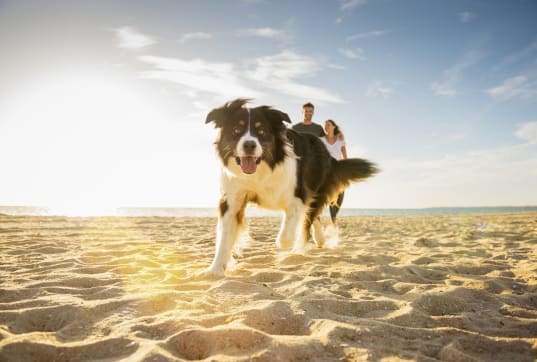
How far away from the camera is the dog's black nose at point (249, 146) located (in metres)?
3.77

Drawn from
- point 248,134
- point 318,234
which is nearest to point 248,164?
point 248,134

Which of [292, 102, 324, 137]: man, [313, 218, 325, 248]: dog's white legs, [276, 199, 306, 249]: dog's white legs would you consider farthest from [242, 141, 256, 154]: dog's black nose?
[292, 102, 324, 137]: man

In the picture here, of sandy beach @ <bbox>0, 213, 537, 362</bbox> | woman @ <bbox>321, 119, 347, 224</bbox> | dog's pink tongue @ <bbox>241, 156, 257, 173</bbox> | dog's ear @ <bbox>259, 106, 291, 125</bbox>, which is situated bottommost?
sandy beach @ <bbox>0, 213, 537, 362</bbox>

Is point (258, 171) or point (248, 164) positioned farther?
point (258, 171)

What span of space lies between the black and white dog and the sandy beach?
18.3 inches

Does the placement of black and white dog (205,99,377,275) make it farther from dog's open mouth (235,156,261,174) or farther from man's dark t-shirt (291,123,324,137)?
man's dark t-shirt (291,123,324,137)

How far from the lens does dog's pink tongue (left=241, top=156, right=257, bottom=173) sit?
3854 mm

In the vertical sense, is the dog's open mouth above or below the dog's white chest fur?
above

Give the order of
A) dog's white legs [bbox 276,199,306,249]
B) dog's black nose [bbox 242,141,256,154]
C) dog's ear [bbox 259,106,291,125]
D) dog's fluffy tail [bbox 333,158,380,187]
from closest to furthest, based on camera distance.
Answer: dog's black nose [bbox 242,141,256,154]
dog's ear [bbox 259,106,291,125]
dog's white legs [bbox 276,199,306,249]
dog's fluffy tail [bbox 333,158,380,187]

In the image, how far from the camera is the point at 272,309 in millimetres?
2500

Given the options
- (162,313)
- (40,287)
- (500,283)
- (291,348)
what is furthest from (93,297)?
(500,283)

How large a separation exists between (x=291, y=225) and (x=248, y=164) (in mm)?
1020

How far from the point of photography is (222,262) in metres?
3.84

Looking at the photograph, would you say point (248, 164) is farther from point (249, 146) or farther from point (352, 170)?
point (352, 170)
